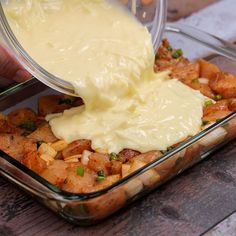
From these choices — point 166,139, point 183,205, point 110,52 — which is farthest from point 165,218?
point 110,52

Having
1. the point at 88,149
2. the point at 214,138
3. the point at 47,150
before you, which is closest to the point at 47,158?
the point at 47,150

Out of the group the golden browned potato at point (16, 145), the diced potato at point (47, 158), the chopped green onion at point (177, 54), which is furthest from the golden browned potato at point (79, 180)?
the chopped green onion at point (177, 54)

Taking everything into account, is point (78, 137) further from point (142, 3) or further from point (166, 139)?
point (142, 3)

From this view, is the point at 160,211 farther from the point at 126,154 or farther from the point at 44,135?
the point at 44,135

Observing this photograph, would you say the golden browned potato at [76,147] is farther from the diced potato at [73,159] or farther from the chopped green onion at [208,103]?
the chopped green onion at [208,103]

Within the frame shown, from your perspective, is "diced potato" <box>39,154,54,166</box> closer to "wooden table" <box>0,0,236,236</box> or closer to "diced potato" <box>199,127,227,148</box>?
"wooden table" <box>0,0,236,236</box>

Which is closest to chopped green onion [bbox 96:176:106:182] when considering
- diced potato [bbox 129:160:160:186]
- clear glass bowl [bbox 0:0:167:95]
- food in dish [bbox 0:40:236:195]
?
food in dish [bbox 0:40:236:195]
